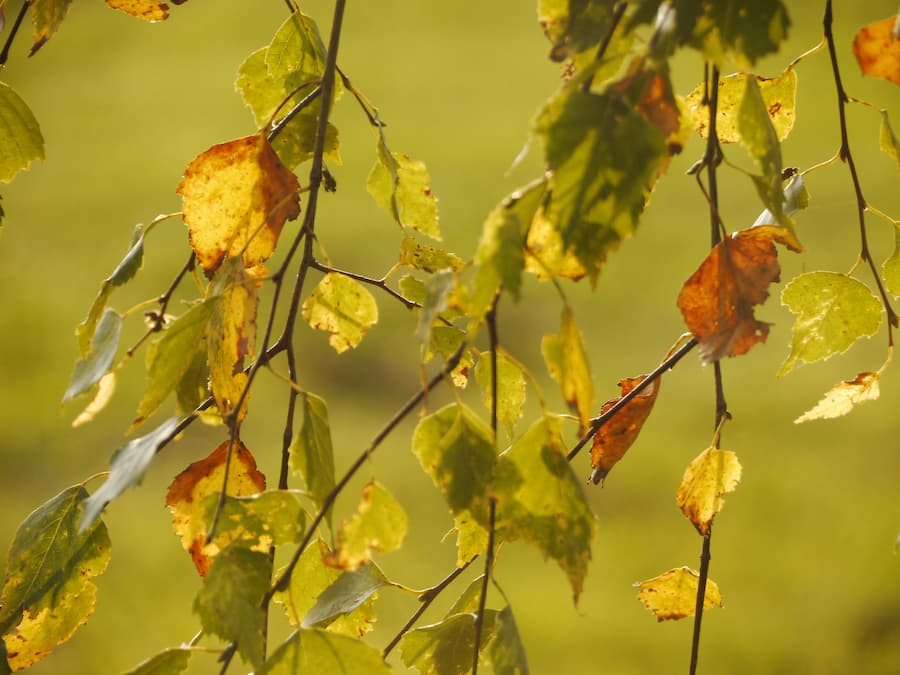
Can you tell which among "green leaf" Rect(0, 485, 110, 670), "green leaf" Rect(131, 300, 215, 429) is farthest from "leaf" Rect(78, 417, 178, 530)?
"green leaf" Rect(0, 485, 110, 670)

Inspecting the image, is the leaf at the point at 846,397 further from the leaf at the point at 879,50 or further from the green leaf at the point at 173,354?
the green leaf at the point at 173,354

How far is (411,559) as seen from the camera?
1.89m

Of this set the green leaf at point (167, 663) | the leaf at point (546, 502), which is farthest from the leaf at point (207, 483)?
the leaf at point (546, 502)

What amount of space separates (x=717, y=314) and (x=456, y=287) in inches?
5.3

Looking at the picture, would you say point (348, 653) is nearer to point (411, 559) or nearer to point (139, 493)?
point (411, 559)

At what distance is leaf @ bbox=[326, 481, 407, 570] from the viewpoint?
0.34m

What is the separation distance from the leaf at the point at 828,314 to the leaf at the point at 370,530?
243mm

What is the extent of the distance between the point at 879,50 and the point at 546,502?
22cm

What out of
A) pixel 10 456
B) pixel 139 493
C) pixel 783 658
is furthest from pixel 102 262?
pixel 783 658

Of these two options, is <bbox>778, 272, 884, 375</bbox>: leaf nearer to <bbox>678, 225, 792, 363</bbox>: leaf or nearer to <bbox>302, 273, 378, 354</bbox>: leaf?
<bbox>678, 225, 792, 363</bbox>: leaf

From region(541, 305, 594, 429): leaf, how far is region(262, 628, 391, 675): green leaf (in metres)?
0.14

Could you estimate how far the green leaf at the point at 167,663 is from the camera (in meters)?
0.38

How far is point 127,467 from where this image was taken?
1.20 ft

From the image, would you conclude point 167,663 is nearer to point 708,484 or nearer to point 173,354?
point 173,354
